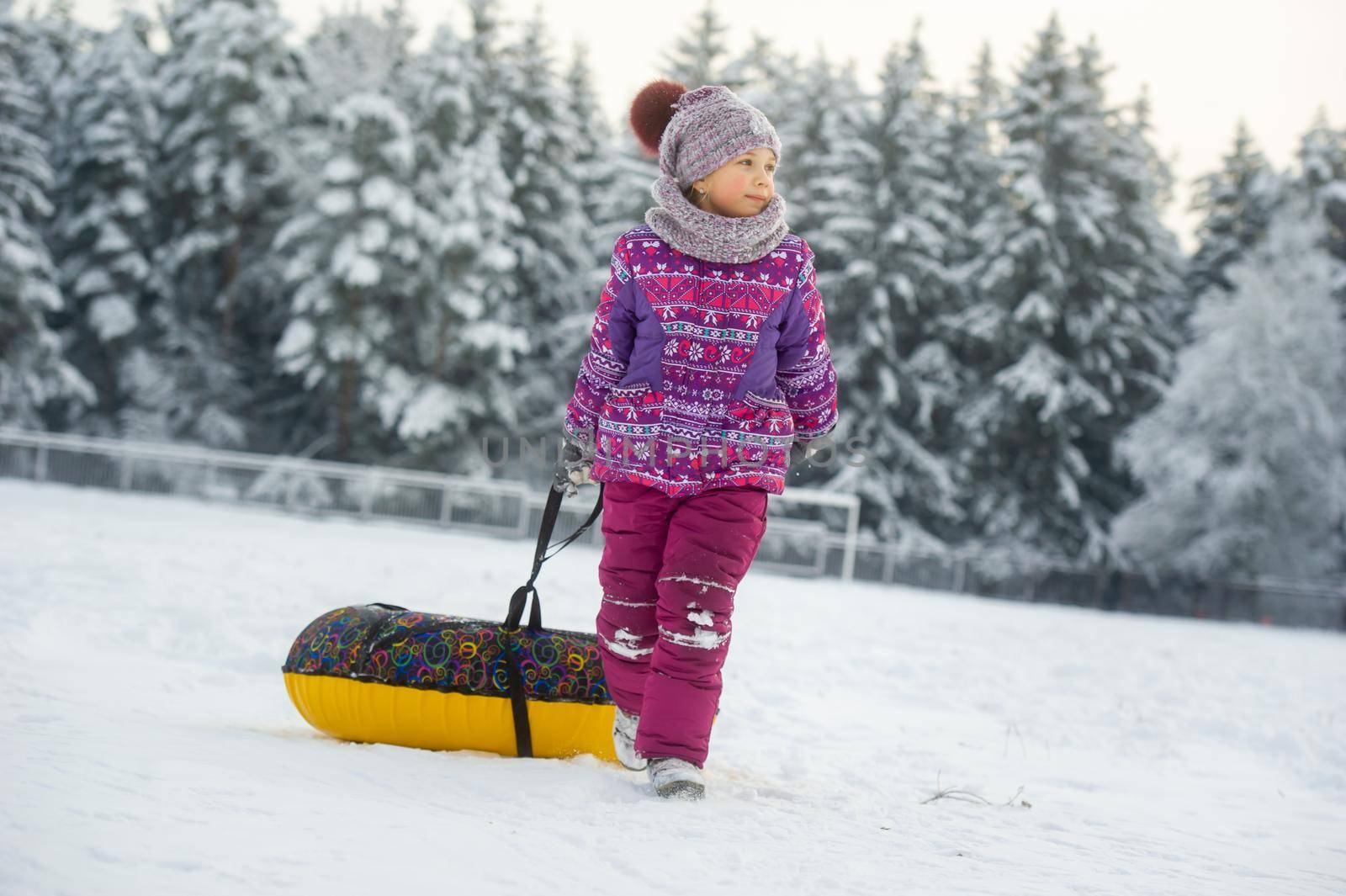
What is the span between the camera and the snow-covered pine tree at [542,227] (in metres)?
28.4

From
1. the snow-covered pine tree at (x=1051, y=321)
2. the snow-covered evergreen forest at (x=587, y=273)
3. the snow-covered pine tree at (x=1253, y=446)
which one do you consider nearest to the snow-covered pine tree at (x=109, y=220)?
the snow-covered evergreen forest at (x=587, y=273)

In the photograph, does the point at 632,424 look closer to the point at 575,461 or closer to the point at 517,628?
the point at 575,461

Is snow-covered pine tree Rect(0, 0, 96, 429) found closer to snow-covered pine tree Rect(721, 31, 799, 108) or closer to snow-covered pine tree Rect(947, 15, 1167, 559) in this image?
snow-covered pine tree Rect(721, 31, 799, 108)

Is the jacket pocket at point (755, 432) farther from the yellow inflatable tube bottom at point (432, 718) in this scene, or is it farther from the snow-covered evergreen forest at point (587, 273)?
the snow-covered evergreen forest at point (587, 273)

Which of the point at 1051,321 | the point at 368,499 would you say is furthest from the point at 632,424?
the point at 1051,321

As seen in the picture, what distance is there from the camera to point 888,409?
2809cm

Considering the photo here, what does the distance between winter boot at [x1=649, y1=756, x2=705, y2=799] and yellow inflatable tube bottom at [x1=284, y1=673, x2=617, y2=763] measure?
21.0 inches

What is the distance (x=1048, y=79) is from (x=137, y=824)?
29130 mm

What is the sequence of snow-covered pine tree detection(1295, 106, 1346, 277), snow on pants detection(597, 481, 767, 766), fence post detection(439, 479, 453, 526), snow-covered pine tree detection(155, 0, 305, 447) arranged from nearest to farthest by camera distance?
1. snow on pants detection(597, 481, 767, 766)
2. fence post detection(439, 479, 453, 526)
3. snow-covered pine tree detection(155, 0, 305, 447)
4. snow-covered pine tree detection(1295, 106, 1346, 277)

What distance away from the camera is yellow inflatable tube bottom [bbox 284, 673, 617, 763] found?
3570 mm

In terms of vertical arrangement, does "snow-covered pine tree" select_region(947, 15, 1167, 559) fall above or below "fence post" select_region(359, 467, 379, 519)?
above

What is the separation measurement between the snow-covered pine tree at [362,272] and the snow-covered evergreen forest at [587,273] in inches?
3.1

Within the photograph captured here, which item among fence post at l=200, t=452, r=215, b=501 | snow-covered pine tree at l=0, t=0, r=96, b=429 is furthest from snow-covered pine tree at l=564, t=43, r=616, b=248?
snow-covered pine tree at l=0, t=0, r=96, b=429

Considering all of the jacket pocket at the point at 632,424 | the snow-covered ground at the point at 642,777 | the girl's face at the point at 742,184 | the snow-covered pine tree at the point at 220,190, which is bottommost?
the snow-covered ground at the point at 642,777
